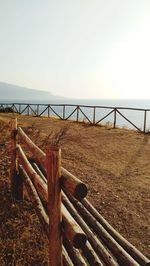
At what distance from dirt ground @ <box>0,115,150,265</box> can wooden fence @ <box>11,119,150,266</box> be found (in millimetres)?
505

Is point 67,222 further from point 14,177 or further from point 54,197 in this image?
point 14,177

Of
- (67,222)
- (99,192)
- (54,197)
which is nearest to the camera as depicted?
(67,222)

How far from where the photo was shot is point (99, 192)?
7.49 m

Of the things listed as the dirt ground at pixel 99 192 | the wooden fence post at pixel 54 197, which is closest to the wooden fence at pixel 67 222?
the wooden fence post at pixel 54 197

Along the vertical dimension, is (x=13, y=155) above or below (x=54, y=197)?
below

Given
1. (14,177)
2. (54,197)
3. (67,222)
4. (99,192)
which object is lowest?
(99,192)

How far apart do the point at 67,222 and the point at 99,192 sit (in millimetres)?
4559

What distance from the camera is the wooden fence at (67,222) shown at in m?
2.98

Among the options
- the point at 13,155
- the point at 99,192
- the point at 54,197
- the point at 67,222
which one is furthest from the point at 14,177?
the point at 67,222

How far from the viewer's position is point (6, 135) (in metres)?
12.0

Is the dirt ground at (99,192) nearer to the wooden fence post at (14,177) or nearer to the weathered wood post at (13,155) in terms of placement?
the wooden fence post at (14,177)

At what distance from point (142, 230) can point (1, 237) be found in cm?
274

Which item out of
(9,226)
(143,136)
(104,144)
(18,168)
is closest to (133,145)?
(104,144)

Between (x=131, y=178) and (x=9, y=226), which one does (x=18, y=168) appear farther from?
(x=131, y=178)
